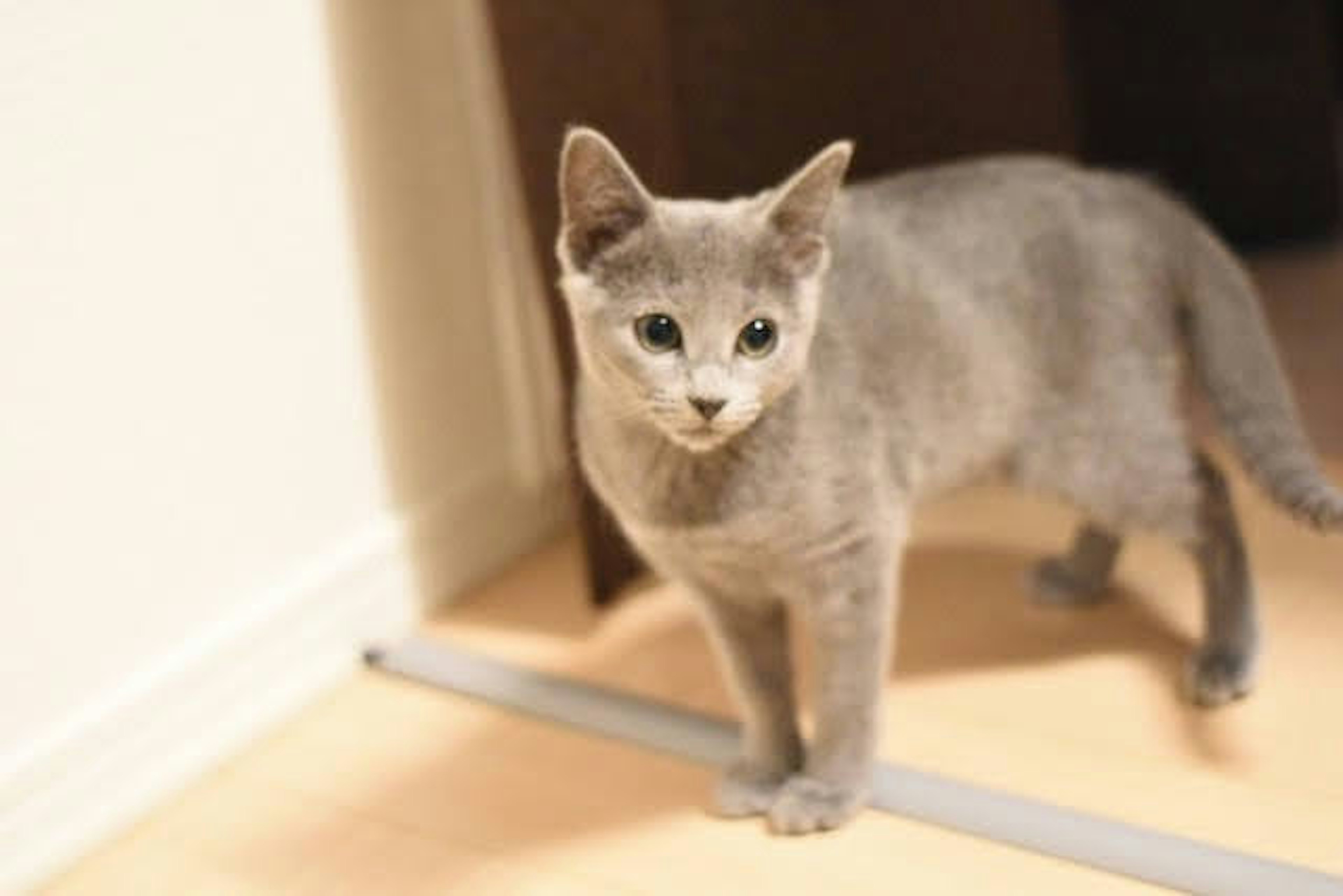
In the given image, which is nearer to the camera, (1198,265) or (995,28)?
(1198,265)

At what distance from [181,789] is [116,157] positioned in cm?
69

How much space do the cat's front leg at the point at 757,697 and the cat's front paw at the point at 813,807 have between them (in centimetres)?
2

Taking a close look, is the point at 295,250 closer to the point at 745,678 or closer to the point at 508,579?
the point at 508,579

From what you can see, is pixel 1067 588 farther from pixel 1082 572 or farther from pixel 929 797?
pixel 929 797

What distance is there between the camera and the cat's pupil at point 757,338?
1283 mm

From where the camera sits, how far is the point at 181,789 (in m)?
1.67

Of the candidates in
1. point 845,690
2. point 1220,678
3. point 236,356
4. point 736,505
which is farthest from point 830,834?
point 236,356

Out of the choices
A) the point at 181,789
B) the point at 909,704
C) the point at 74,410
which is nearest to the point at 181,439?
the point at 74,410

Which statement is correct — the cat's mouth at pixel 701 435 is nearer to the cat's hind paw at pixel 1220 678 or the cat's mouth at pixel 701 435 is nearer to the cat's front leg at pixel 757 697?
the cat's front leg at pixel 757 697

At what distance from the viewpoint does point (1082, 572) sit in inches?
71.4

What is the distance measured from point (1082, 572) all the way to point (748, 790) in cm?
56

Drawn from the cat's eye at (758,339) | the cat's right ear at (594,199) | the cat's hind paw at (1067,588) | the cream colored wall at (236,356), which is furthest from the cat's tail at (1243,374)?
the cream colored wall at (236,356)

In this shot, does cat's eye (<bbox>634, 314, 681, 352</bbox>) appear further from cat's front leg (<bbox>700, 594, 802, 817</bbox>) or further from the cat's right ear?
cat's front leg (<bbox>700, 594, 802, 817</bbox>)

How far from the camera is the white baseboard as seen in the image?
153cm
